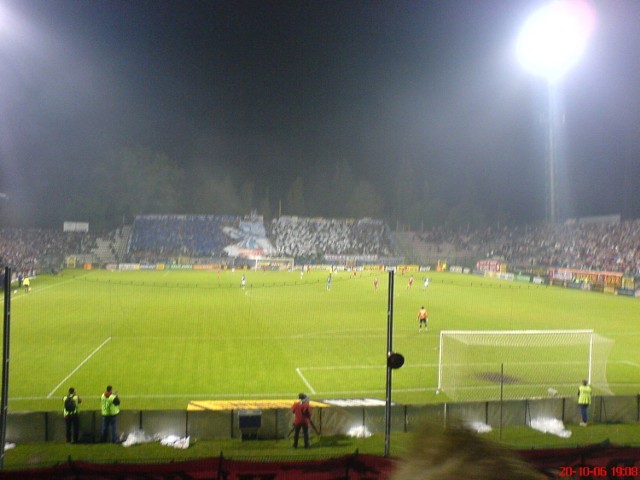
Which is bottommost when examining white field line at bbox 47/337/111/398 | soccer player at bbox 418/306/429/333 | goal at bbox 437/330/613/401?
white field line at bbox 47/337/111/398

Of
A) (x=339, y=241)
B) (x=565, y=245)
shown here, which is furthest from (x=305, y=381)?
(x=339, y=241)

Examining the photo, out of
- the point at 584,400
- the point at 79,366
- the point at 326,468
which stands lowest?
the point at 79,366

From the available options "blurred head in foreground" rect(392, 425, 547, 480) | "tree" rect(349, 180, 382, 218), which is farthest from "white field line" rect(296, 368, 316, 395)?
"tree" rect(349, 180, 382, 218)

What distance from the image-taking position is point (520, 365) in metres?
17.2

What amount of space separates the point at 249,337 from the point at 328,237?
52.7 metres

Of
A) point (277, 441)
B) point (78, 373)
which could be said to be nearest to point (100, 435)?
point (277, 441)

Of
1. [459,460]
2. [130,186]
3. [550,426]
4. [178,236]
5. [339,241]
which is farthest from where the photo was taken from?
[130,186]

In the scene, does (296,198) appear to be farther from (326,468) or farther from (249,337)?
(326,468)

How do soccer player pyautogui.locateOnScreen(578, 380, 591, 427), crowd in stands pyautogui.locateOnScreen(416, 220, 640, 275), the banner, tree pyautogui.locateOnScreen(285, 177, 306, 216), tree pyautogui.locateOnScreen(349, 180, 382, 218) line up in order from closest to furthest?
the banner
soccer player pyautogui.locateOnScreen(578, 380, 591, 427)
crowd in stands pyautogui.locateOnScreen(416, 220, 640, 275)
tree pyautogui.locateOnScreen(285, 177, 306, 216)
tree pyautogui.locateOnScreen(349, 180, 382, 218)

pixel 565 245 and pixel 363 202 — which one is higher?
pixel 363 202

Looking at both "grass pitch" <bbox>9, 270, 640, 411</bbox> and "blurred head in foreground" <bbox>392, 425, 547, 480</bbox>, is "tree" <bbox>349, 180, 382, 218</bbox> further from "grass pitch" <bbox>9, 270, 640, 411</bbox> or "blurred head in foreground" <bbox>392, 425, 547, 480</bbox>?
"blurred head in foreground" <bbox>392, 425, 547, 480</bbox>

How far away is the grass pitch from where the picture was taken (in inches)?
570

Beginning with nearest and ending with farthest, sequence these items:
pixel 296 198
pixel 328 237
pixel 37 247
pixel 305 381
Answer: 1. pixel 305 381
2. pixel 37 247
3. pixel 328 237
4. pixel 296 198
